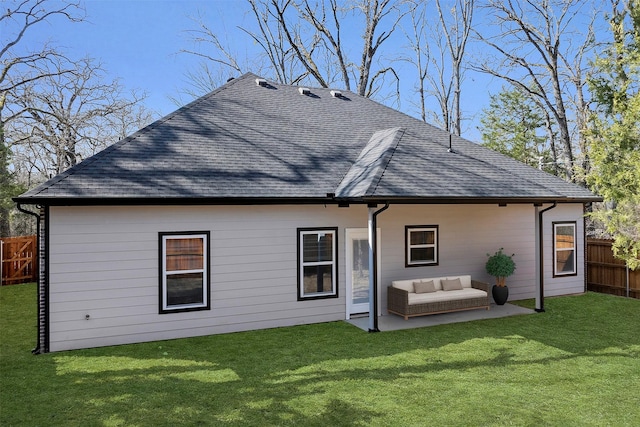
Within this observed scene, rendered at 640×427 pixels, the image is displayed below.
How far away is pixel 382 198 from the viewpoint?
328 inches

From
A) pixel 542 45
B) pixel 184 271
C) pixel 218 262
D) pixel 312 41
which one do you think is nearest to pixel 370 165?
pixel 218 262

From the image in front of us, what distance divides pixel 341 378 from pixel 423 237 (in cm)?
534

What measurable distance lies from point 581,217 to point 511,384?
8.86 metres

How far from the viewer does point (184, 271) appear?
28.2 ft

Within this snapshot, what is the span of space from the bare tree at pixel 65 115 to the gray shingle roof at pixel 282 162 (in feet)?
45.2

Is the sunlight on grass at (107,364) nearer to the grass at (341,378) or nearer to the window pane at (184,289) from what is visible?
the grass at (341,378)

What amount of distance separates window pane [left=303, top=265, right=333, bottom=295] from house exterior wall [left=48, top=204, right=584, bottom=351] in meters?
0.25

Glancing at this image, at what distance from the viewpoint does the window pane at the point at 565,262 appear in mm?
12555

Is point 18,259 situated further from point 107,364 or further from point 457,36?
point 457,36

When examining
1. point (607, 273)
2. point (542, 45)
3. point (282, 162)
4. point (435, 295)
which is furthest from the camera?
point (542, 45)

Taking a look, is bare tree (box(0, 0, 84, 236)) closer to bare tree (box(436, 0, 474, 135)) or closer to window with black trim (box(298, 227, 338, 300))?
window with black trim (box(298, 227, 338, 300))

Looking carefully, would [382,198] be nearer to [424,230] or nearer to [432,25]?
[424,230]

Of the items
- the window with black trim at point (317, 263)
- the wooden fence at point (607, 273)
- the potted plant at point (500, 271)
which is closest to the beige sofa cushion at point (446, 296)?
the potted plant at point (500, 271)

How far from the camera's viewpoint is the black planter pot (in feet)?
35.9
